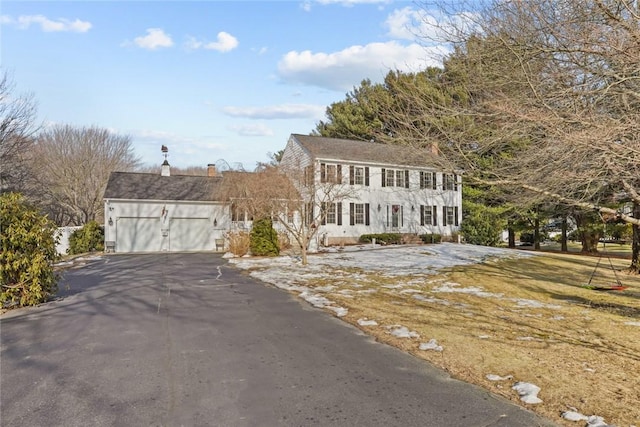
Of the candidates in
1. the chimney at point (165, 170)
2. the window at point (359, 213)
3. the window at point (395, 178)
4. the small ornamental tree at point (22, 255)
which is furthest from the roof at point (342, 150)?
the small ornamental tree at point (22, 255)

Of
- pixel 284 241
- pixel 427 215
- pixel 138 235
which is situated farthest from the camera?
Answer: pixel 427 215

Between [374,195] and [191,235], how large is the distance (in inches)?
449

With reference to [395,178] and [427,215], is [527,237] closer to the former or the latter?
[427,215]

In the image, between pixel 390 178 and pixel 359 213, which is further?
pixel 390 178

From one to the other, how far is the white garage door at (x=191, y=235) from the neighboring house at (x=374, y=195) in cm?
656

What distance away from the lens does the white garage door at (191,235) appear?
25719 millimetres

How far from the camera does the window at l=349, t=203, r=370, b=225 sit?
26.2m

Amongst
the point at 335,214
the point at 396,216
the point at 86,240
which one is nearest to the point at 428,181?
the point at 396,216

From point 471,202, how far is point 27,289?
84.8 ft

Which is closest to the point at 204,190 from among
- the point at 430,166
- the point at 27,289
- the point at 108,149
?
the point at 108,149

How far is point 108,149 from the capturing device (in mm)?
37531

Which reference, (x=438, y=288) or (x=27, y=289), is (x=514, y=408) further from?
Result: (x=27, y=289)

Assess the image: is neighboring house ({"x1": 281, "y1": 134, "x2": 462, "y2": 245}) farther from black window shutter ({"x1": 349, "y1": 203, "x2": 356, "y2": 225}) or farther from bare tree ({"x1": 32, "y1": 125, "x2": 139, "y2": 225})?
bare tree ({"x1": 32, "y1": 125, "x2": 139, "y2": 225})

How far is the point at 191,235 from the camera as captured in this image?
26.1 metres
